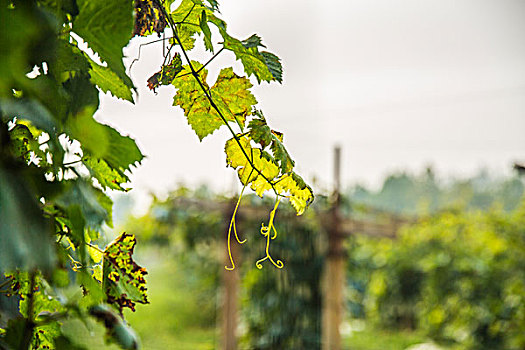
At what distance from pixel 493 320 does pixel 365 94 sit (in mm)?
4451

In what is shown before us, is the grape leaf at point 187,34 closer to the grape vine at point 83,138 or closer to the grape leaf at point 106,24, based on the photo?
the grape vine at point 83,138

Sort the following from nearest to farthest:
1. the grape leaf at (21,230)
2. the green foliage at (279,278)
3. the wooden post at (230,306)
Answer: the grape leaf at (21,230) → the wooden post at (230,306) → the green foliage at (279,278)

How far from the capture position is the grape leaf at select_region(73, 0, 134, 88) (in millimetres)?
264

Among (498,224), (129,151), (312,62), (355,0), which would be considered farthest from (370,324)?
(129,151)

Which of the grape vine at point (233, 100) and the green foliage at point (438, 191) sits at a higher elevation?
the green foliage at point (438, 191)

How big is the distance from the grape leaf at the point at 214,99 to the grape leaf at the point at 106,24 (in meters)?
0.15

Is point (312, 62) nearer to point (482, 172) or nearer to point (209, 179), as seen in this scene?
point (209, 179)

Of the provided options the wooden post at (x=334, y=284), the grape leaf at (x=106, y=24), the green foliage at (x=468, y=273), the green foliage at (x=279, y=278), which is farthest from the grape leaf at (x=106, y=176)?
the green foliage at (x=468, y=273)

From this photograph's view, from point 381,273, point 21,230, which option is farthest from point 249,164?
point 381,273

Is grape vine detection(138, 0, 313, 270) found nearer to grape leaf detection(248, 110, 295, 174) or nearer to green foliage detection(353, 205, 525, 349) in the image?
grape leaf detection(248, 110, 295, 174)

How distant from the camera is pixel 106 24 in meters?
0.27

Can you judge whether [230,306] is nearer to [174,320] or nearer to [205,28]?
[174,320]

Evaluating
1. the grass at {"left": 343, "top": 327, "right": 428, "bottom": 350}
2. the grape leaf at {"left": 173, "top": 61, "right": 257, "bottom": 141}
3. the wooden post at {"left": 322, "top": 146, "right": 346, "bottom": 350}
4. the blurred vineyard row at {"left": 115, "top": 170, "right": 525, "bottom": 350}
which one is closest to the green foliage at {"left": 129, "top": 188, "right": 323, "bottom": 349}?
the blurred vineyard row at {"left": 115, "top": 170, "right": 525, "bottom": 350}

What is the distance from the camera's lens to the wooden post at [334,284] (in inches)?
139
